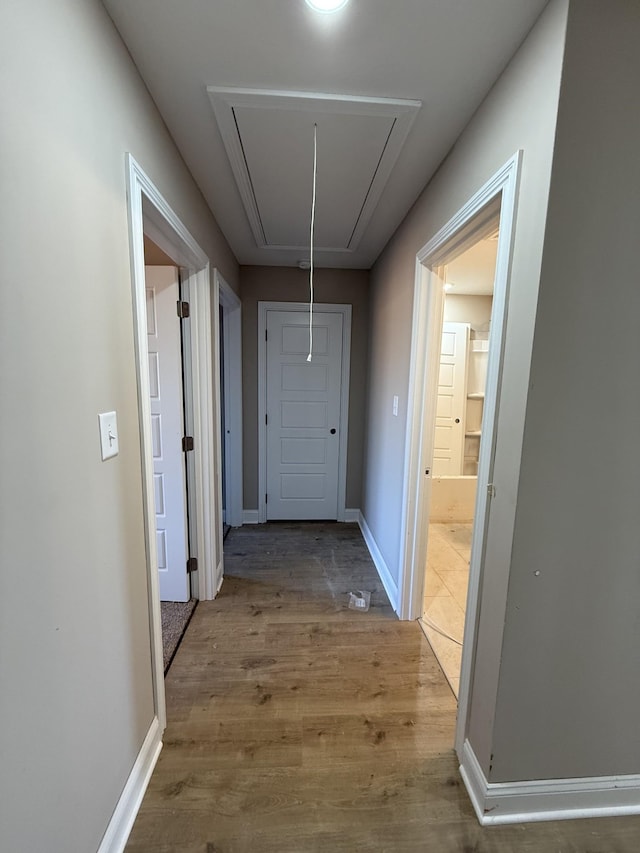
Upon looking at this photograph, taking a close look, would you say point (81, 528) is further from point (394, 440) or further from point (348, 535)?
point (348, 535)

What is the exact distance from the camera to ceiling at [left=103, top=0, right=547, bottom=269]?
39.9 inches

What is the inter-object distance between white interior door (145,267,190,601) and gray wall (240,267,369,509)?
135cm

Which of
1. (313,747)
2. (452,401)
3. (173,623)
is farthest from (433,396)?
(452,401)

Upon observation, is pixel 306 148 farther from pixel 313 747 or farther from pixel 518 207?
pixel 313 747

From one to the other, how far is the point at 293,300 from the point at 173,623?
8.82ft

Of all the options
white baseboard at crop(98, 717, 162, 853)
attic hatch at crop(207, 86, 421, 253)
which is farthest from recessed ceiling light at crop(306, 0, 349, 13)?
white baseboard at crop(98, 717, 162, 853)

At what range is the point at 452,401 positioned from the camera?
4.14 metres

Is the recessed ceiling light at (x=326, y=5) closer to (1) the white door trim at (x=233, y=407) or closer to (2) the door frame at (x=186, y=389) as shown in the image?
(2) the door frame at (x=186, y=389)

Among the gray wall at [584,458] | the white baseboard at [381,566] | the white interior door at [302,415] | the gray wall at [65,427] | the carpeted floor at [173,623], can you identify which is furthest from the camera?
the white interior door at [302,415]

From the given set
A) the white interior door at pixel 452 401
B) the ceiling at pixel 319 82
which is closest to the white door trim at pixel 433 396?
the ceiling at pixel 319 82

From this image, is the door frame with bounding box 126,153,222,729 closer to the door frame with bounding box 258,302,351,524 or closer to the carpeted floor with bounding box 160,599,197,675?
the carpeted floor with bounding box 160,599,197,675

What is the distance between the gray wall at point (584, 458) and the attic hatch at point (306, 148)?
2.14 feet

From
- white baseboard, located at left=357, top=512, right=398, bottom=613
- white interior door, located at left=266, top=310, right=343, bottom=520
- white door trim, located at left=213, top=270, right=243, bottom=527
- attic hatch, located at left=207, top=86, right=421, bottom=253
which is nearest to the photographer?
attic hatch, located at left=207, top=86, right=421, bottom=253

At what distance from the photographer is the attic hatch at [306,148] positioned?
1327 millimetres
